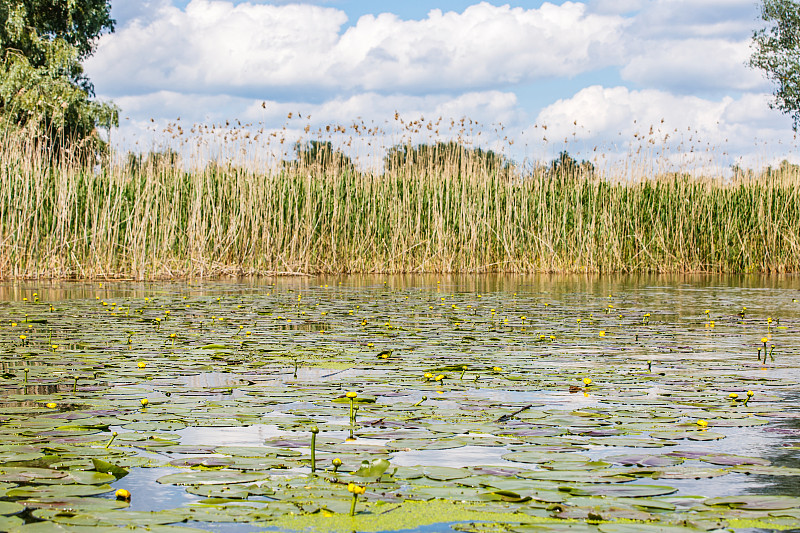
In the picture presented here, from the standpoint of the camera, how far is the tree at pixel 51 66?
19578 millimetres

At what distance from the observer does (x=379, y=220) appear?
13062mm

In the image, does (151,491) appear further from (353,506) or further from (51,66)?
(51,66)

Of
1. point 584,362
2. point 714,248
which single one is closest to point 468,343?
point 584,362

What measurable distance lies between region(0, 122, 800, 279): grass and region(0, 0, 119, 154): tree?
24.6 ft

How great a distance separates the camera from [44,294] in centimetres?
848

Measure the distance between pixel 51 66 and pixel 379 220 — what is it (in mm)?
12068

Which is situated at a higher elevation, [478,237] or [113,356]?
[478,237]

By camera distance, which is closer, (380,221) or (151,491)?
(151,491)

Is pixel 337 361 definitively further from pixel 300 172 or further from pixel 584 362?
pixel 300 172

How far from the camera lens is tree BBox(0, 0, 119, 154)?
19578mm

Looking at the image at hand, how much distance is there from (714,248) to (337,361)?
11.6 m

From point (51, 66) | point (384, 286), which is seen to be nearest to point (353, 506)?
point (384, 286)

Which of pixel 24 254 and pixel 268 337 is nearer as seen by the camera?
pixel 268 337

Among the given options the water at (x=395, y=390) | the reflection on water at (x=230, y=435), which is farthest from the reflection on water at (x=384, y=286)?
the reflection on water at (x=230, y=435)
